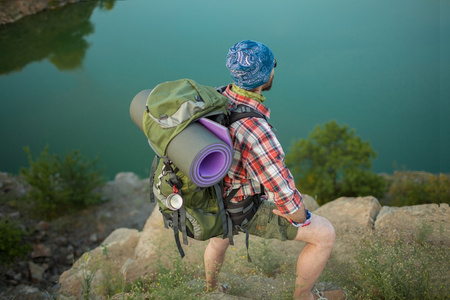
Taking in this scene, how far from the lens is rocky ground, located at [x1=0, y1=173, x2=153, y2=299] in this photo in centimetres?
554

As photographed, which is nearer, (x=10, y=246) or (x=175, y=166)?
(x=175, y=166)

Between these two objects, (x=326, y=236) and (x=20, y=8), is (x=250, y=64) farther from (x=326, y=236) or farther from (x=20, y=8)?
(x=20, y=8)

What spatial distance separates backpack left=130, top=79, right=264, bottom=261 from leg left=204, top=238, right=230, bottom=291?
29cm

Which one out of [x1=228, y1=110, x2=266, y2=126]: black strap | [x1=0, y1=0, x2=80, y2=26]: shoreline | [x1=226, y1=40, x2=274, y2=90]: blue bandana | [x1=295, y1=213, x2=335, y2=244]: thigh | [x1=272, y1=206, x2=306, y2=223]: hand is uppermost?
[x1=0, y1=0, x2=80, y2=26]: shoreline

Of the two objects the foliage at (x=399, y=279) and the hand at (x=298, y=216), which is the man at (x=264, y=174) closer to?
the hand at (x=298, y=216)

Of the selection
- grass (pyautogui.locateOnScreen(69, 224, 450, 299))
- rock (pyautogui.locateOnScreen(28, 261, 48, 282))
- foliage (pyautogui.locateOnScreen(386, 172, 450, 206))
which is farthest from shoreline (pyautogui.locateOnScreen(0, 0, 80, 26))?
foliage (pyautogui.locateOnScreen(386, 172, 450, 206))

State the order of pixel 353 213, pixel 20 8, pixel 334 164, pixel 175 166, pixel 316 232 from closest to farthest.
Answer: pixel 175 166 → pixel 316 232 → pixel 353 213 → pixel 334 164 → pixel 20 8

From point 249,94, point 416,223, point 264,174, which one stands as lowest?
point 416,223

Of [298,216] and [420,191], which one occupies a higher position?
[298,216]

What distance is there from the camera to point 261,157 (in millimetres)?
A: 1941

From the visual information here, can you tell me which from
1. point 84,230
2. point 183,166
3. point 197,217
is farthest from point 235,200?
point 84,230

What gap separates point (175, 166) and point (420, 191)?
497 cm

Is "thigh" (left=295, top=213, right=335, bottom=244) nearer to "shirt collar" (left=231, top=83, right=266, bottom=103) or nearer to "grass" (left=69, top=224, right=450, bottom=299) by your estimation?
"grass" (left=69, top=224, right=450, bottom=299)

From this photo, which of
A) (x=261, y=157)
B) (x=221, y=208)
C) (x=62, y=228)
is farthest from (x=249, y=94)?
(x=62, y=228)
